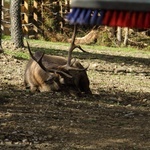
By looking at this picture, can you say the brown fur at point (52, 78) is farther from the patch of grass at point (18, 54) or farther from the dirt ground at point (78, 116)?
the patch of grass at point (18, 54)

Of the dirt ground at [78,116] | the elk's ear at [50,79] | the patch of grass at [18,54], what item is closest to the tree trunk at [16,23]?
the patch of grass at [18,54]

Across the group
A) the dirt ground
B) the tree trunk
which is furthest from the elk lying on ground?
the tree trunk

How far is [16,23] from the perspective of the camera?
1384cm

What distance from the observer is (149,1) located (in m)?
0.71

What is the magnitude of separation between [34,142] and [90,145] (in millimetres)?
544

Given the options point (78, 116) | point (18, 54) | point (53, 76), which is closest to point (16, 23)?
point (18, 54)

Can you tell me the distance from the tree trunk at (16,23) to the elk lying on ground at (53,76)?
17.3ft

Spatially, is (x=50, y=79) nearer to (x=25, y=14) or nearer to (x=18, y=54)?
(x=18, y=54)

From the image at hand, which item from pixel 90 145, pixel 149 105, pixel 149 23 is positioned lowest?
pixel 149 105

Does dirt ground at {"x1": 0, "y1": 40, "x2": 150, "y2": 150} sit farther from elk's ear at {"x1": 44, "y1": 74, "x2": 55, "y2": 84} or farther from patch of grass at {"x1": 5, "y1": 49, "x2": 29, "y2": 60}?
patch of grass at {"x1": 5, "y1": 49, "x2": 29, "y2": 60}

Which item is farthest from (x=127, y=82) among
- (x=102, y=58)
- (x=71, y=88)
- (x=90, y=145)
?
(x=90, y=145)

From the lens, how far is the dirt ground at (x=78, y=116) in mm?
4645

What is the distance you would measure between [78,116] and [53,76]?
1820 mm

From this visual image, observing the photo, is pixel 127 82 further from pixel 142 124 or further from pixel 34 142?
pixel 34 142
